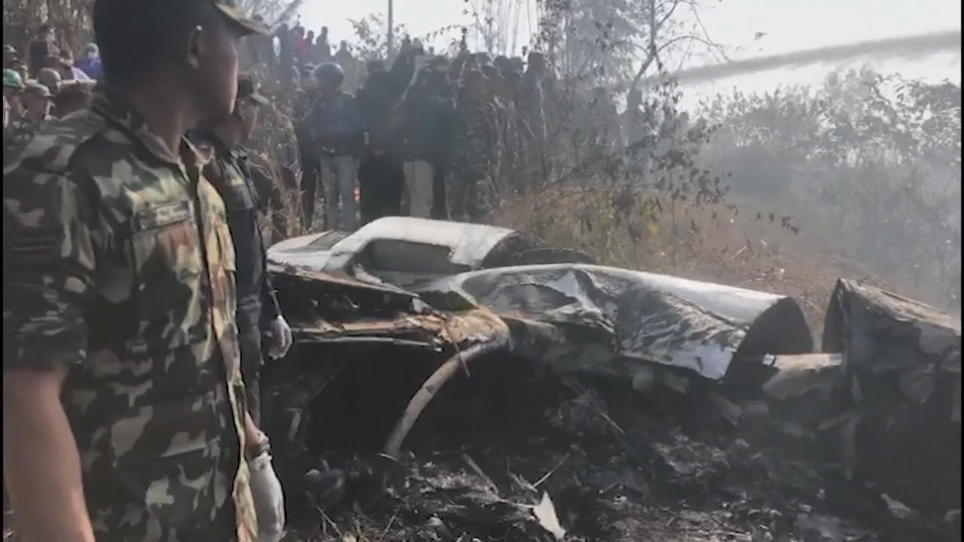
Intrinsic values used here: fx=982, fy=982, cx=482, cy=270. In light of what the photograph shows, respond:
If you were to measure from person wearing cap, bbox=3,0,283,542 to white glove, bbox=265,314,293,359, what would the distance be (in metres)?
1.61

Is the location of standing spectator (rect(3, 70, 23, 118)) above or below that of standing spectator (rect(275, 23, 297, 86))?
below

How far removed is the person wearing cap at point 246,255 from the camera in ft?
9.89

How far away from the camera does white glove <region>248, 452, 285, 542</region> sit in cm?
183

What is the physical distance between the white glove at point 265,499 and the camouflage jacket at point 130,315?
281mm

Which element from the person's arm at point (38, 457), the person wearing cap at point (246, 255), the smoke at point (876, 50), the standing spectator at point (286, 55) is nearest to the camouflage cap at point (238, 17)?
the person's arm at point (38, 457)

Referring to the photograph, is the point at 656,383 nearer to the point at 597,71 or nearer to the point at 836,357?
the point at 836,357

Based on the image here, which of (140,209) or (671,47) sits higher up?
(671,47)

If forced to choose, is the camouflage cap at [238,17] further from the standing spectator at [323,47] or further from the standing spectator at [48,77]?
the standing spectator at [323,47]

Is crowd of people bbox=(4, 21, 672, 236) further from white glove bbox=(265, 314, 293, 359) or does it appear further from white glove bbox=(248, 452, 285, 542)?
white glove bbox=(248, 452, 285, 542)

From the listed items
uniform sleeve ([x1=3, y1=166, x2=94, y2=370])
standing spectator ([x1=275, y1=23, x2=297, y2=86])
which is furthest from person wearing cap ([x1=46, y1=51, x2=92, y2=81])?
uniform sleeve ([x1=3, y1=166, x2=94, y2=370])

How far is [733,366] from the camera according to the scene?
4.34 metres

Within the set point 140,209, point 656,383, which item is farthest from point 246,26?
point 656,383

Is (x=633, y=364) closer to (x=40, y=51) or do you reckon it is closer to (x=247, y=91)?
(x=247, y=91)

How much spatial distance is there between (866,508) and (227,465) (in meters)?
3.10
